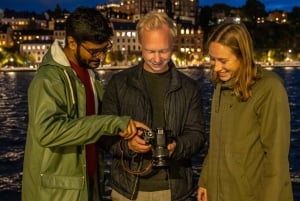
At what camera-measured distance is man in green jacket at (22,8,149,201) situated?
306 cm

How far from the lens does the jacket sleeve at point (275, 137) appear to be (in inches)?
122

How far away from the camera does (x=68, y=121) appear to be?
121 inches

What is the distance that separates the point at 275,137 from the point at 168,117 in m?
0.80

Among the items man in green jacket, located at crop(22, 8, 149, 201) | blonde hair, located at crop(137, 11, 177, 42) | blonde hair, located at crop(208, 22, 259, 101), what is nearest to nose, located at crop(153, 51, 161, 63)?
blonde hair, located at crop(137, 11, 177, 42)

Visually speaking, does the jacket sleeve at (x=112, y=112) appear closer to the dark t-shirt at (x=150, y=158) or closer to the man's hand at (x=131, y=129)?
the dark t-shirt at (x=150, y=158)

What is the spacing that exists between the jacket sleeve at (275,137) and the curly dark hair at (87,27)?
1131mm

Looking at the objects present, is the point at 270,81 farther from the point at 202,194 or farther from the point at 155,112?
the point at 202,194

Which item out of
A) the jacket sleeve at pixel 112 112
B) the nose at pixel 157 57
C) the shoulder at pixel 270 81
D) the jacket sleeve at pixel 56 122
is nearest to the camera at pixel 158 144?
the jacket sleeve at pixel 56 122

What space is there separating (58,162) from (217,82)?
1197 millimetres

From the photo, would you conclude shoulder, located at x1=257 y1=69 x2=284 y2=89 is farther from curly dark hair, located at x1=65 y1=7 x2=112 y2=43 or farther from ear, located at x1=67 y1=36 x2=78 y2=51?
ear, located at x1=67 y1=36 x2=78 y2=51

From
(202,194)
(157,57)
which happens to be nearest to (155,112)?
(157,57)

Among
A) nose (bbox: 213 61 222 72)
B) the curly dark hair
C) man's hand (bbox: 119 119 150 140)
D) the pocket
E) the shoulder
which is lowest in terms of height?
the pocket

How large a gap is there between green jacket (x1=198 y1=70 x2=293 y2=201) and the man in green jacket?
58 cm

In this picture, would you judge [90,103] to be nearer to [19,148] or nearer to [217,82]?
[217,82]
